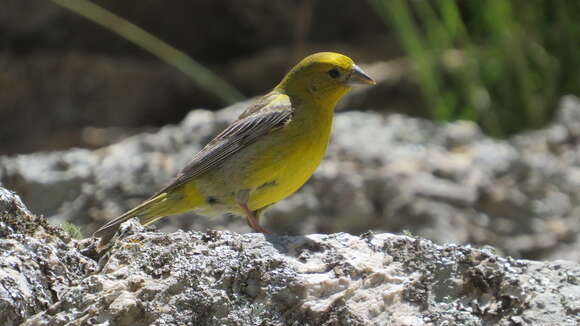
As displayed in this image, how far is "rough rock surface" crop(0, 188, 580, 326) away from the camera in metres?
2.62

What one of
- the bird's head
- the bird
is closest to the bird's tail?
the bird

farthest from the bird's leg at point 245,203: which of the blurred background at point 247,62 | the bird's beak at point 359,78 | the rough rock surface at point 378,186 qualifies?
the blurred background at point 247,62

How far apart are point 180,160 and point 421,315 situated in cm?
313

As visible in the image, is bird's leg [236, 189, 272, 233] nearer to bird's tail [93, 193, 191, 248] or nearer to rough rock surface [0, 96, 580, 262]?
bird's tail [93, 193, 191, 248]

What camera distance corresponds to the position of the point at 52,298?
8.91 ft

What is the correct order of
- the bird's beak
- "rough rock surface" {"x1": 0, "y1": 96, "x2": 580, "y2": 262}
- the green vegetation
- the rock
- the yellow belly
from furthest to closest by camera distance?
1. the green vegetation
2. "rough rock surface" {"x1": 0, "y1": 96, "x2": 580, "y2": 262}
3. the bird's beak
4. the yellow belly
5. the rock

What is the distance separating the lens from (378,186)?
18.4ft

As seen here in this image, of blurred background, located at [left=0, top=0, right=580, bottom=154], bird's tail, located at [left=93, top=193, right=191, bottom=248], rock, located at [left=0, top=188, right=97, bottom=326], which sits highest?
blurred background, located at [left=0, top=0, right=580, bottom=154]

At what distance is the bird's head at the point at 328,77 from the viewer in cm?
438

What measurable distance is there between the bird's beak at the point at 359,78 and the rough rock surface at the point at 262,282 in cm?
151

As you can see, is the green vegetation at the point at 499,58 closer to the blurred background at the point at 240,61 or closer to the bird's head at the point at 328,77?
the blurred background at the point at 240,61

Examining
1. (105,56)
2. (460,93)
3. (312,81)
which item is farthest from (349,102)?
(312,81)

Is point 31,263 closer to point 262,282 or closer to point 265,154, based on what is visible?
point 262,282

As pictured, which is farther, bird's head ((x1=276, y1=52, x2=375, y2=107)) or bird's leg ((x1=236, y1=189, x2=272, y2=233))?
bird's head ((x1=276, y1=52, x2=375, y2=107))
